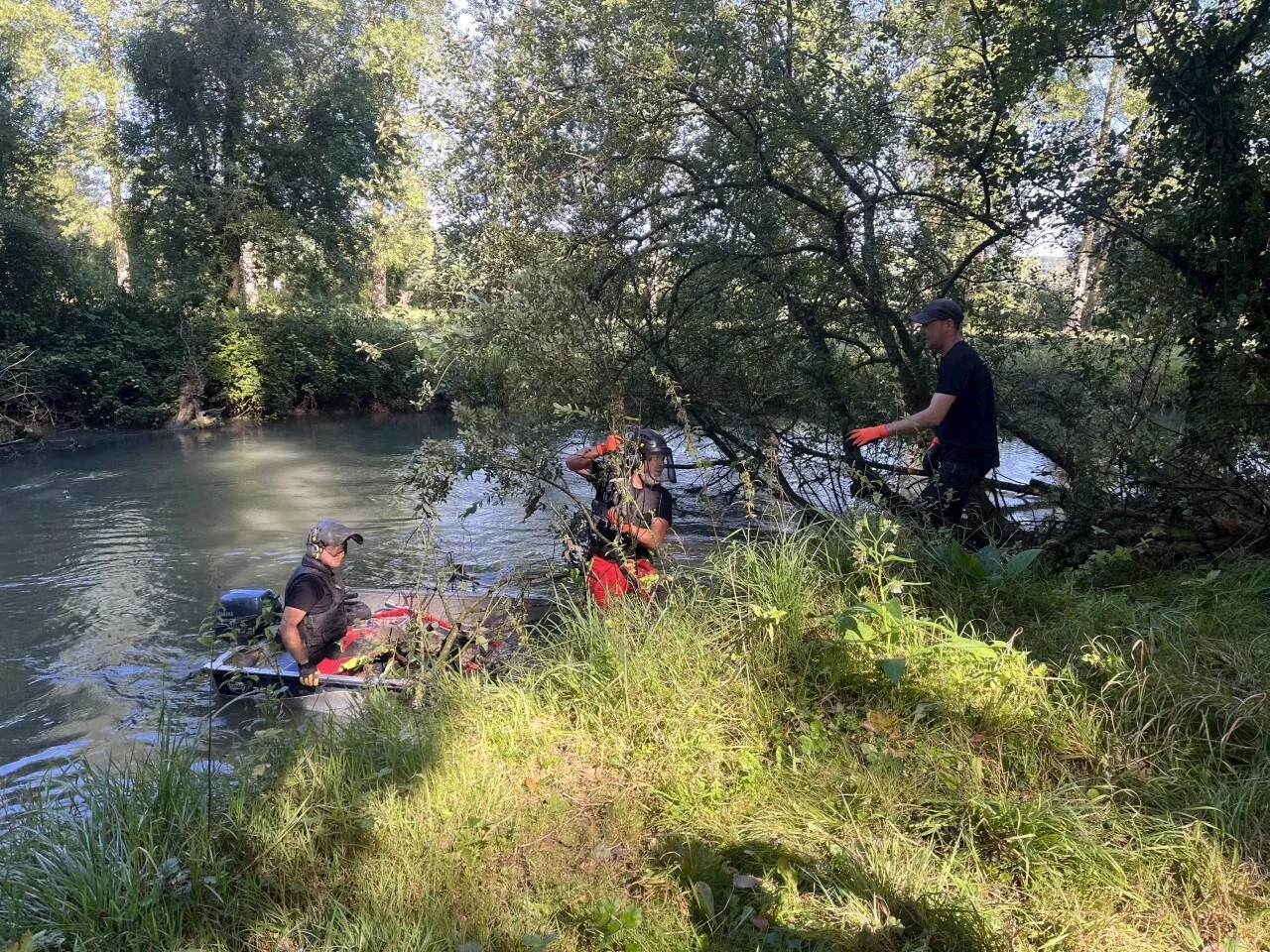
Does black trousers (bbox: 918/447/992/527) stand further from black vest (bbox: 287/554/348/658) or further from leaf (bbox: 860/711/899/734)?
black vest (bbox: 287/554/348/658)

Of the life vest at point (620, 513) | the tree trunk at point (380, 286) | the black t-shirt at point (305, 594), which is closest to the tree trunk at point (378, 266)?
the tree trunk at point (380, 286)

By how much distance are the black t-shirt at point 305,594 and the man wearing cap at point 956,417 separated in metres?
3.77

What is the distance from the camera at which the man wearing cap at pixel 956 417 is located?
5.04 meters

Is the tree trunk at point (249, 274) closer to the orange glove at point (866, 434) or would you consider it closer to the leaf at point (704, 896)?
the orange glove at point (866, 434)

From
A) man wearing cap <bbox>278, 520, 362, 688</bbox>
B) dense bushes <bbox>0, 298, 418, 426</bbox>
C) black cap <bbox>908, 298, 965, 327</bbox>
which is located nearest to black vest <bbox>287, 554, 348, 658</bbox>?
man wearing cap <bbox>278, 520, 362, 688</bbox>

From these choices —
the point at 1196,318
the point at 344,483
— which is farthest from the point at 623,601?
the point at 344,483

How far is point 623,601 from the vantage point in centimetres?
412

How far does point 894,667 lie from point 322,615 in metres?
4.18

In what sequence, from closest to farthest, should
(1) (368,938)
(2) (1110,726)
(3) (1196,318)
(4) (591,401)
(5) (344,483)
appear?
1. (1) (368,938)
2. (2) (1110,726)
3. (3) (1196,318)
4. (4) (591,401)
5. (5) (344,483)

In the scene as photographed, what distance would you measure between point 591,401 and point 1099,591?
3716 millimetres

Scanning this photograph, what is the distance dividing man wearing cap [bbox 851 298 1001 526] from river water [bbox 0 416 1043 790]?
153 cm

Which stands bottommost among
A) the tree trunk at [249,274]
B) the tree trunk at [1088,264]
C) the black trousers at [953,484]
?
the black trousers at [953,484]

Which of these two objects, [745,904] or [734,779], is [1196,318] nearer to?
[734,779]

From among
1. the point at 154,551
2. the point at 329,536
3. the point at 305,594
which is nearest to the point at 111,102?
the point at 154,551
